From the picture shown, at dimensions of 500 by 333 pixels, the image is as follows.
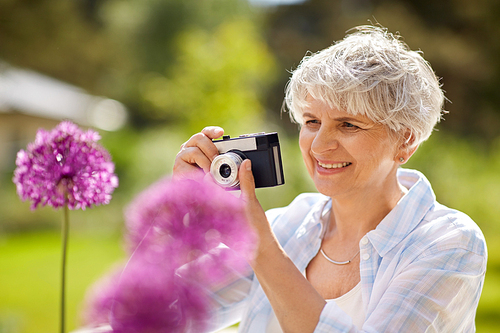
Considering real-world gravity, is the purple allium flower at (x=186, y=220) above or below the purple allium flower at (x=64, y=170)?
below

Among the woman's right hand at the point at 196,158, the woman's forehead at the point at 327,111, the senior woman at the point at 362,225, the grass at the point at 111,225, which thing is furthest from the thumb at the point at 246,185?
the grass at the point at 111,225

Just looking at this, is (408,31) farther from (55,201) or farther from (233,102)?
(55,201)

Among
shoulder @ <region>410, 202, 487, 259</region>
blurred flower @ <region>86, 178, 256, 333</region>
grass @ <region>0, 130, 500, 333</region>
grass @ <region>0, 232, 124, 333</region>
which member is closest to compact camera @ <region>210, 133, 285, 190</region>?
shoulder @ <region>410, 202, 487, 259</region>

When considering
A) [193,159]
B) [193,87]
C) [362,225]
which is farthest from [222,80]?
[193,159]

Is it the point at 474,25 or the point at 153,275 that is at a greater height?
the point at 474,25

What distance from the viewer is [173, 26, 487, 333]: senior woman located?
83 cm

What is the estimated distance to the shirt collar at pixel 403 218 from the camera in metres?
1.13

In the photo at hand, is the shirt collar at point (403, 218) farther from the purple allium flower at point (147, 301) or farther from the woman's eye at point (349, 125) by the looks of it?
the purple allium flower at point (147, 301)

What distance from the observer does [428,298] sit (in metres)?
0.90

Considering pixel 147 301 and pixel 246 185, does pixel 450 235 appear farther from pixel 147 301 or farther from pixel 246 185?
pixel 147 301

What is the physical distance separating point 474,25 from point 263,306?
9.78m

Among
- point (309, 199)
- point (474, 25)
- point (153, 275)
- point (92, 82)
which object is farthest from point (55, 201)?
point (92, 82)

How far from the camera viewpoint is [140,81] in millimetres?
14812

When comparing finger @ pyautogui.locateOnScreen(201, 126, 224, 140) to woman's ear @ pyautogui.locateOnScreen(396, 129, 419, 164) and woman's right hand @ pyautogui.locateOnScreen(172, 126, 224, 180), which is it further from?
woman's ear @ pyautogui.locateOnScreen(396, 129, 419, 164)
